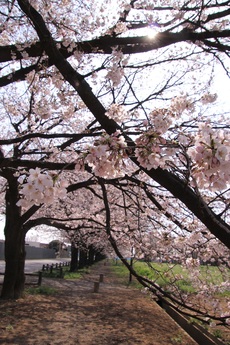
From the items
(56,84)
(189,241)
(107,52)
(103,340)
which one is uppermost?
(107,52)

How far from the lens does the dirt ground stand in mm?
6836

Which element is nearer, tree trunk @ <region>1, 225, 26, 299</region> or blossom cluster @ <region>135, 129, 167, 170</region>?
blossom cluster @ <region>135, 129, 167, 170</region>

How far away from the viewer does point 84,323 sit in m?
8.23

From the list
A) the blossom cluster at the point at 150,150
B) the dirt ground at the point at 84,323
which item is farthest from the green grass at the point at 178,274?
the blossom cluster at the point at 150,150

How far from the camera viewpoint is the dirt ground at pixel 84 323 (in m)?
6.84

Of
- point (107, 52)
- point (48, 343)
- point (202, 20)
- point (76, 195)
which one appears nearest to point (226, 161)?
point (202, 20)

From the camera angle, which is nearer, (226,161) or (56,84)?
(226,161)

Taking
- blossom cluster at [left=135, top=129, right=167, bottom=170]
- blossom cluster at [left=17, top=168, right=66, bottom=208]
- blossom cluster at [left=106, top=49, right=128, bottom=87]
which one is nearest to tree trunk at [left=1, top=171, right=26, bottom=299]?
blossom cluster at [left=106, top=49, right=128, bottom=87]

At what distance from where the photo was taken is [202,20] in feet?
13.7

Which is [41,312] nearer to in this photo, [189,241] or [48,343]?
[48,343]

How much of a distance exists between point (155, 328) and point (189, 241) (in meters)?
4.65

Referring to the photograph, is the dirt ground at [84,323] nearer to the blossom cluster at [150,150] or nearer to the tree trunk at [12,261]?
the tree trunk at [12,261]

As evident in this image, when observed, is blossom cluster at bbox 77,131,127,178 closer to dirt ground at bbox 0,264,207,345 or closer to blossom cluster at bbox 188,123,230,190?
blossom cluster at bbox 188,123,230,190

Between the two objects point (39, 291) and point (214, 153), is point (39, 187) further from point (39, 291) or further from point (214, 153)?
point (39, 291)
